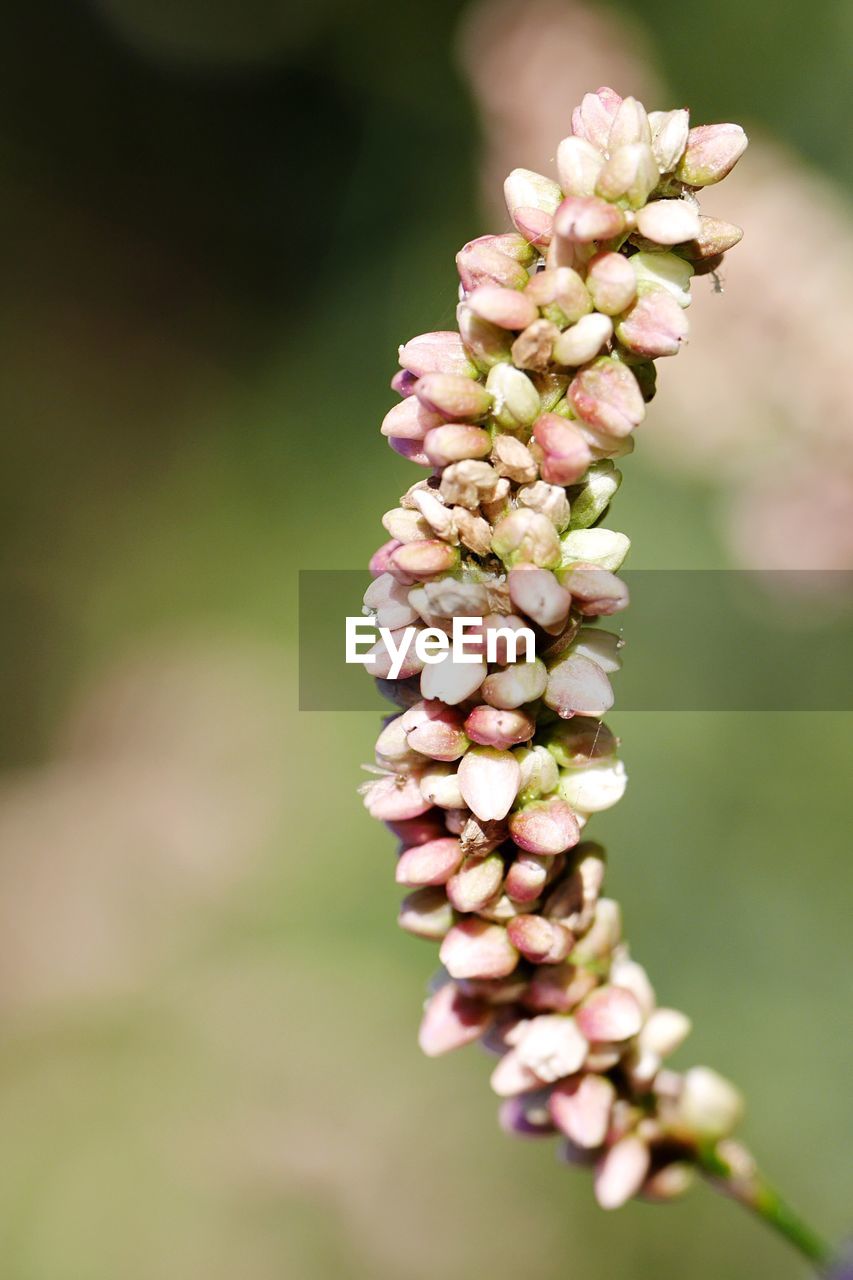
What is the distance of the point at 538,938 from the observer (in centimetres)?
104

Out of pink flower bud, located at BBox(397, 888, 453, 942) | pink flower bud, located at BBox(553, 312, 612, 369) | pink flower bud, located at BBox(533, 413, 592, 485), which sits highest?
pink flower bud, located at BBox(553, 312, 612, 369)

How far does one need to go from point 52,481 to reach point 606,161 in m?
4.01

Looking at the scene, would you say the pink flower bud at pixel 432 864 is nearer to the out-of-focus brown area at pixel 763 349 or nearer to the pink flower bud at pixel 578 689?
the pink flower bud at pixel 578 689

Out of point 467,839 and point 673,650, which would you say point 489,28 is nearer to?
point 673,650

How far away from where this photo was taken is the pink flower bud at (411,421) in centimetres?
99

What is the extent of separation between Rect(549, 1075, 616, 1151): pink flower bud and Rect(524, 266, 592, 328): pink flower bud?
69cm

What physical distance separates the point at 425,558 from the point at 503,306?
198 millimetres

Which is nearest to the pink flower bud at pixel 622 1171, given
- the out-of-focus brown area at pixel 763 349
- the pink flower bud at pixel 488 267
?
the pink flower bud at pixel 488 267

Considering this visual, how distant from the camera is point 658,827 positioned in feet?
9.78

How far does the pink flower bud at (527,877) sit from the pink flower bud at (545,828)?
0.5 inches

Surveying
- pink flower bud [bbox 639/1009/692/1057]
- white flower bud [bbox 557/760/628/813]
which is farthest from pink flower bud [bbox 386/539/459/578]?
pink flower bud [bbox 639/1009/692/1057]

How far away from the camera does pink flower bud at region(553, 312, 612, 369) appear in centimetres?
92

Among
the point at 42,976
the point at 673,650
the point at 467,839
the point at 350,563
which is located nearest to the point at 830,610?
the point at 673,650

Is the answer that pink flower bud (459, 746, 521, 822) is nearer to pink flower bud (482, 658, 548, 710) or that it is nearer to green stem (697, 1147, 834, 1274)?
pink flower bud (482, 658, 548, 710)
